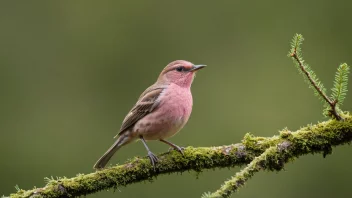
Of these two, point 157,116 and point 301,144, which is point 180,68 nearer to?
point 157,116

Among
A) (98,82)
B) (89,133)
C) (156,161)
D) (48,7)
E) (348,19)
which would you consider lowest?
(156,161)

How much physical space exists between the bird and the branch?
962mm

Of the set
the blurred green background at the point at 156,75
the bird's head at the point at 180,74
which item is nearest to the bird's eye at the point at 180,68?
the bird's head at the point at 180,74

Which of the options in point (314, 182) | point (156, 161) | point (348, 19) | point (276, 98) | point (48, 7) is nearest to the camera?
point (156, 161)

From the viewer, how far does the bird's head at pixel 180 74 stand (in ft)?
28.7

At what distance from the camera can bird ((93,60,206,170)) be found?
7.91 m

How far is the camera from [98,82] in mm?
17031

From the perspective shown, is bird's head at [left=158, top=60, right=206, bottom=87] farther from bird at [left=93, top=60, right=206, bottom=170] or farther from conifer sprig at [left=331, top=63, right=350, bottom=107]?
conifer sprig at [left=331, top=63, right=350, bottom=107]

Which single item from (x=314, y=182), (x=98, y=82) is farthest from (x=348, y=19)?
(x=98, y=82)

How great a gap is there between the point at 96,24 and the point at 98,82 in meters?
2.43

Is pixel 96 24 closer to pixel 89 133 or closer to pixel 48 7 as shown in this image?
pixel 48 7

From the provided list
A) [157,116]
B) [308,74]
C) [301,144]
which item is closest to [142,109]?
[157,116]

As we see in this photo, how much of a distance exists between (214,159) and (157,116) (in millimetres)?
1559

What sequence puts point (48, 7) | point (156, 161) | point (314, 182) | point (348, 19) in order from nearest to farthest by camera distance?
point (156, 161), point (314, 182), point (348, 19), point (48, 7)
